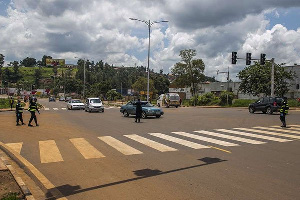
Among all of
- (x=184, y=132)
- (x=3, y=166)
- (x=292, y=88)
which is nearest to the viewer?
(x=3, y=166)

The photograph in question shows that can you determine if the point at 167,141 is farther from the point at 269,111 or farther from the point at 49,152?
the point at 269,111

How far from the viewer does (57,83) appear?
5531 inches

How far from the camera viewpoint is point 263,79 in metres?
54.2

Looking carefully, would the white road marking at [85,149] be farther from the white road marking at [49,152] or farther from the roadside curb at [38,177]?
the roadside curb at [38,177]

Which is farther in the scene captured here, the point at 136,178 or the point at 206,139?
the point at 206,139

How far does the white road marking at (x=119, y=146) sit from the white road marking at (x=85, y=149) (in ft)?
2.52

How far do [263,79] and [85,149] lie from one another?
47601mm

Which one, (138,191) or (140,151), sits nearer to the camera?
(138,191)

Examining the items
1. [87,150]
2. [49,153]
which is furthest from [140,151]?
[49,153]

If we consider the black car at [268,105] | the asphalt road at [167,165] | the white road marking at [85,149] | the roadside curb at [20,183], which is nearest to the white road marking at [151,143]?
the asphalt road at [167,165]

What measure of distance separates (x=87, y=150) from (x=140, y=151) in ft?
5.97

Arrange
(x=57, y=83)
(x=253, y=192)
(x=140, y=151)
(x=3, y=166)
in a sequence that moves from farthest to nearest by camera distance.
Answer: (x=57, y=83) < (x=140, y=151) < (x=3, y=166) < (x=253, y=192)

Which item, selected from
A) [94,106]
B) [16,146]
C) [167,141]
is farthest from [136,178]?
[94,106]

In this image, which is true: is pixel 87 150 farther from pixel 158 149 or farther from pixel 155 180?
pixel 155 180
